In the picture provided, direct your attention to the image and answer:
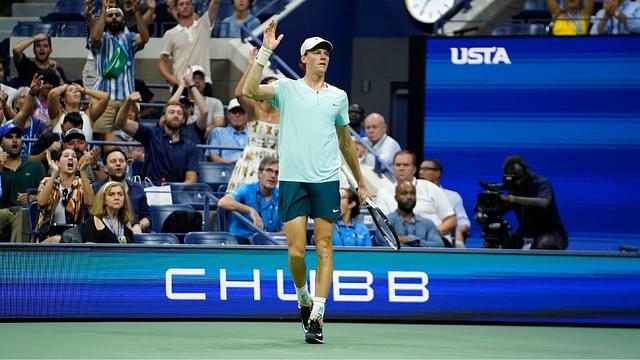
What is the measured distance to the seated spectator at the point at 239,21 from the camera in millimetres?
18312

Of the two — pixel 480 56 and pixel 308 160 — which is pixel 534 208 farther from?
pixel 308 160

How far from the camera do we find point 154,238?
39.0 feet

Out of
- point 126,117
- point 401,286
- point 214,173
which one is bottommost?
point 401,286

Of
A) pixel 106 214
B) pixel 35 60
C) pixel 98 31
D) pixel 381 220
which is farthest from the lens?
pixel 35 60

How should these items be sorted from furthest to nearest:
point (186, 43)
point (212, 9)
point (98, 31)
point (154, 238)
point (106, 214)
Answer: point (212, 9) < point (186, 43) < point (98, 31) < point (154, 238) < point (106, 214)

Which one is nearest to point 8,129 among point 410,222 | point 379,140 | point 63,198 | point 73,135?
point 73,135

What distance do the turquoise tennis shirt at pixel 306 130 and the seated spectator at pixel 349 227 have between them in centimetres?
298

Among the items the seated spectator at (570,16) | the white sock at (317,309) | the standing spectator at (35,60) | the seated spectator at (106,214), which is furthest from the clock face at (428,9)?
the white sock at (317,309)

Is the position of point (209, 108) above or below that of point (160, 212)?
above

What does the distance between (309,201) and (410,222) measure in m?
3.79

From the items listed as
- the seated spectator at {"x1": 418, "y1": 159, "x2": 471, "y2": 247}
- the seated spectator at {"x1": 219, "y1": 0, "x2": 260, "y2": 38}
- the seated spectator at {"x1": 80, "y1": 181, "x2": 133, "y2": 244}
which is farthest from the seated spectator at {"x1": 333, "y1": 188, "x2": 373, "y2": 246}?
the seated spectator at {"x1": 219, "y1": 0, "x2": 260, "y2": 38}

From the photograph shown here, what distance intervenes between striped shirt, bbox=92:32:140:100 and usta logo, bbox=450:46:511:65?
3838 mm

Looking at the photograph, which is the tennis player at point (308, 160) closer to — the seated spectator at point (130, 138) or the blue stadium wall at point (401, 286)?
the blue stadium wall at point (401, 286)

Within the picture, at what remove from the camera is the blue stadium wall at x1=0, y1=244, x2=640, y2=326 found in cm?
1059
